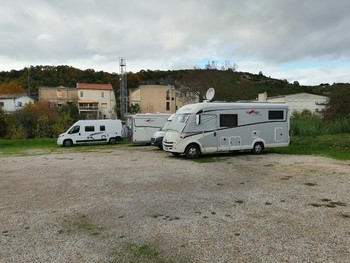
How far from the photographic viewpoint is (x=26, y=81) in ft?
242

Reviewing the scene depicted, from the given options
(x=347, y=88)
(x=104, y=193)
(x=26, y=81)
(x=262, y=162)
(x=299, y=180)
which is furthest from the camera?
(x=26, y=81)

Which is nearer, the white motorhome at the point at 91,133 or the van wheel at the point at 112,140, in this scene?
the white motorhome at the point at 91,133

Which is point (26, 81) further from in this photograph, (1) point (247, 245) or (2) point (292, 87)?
(1) point (247, 245)

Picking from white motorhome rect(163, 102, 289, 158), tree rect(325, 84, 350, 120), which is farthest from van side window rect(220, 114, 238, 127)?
tree rect(325, 84, 350, 120)

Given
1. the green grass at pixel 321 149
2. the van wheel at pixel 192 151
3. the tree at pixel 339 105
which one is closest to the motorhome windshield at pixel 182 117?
the van wheel at pixel 192 151

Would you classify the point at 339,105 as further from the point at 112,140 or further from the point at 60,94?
the point at 60,94

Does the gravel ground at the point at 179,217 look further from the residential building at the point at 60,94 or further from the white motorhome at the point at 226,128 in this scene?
the residential building at the point at 60,94

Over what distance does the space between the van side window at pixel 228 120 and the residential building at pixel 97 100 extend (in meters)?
51.0

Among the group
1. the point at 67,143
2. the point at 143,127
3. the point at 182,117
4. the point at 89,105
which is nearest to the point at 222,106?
the point at 182,117

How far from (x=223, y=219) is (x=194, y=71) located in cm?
3575

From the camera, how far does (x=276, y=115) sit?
14.8 m

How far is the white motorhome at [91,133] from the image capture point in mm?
23141

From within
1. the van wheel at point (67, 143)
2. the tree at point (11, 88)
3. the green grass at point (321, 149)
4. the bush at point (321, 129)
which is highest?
the tree at point (11, 88)

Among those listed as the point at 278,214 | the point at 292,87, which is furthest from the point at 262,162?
the point at 292,87
